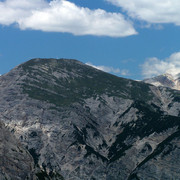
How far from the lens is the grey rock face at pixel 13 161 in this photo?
356 ft

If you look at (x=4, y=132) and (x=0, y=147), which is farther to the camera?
(x=4, y=132)

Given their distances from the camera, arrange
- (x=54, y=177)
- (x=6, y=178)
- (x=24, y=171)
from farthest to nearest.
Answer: (x=54, y=177) < (x=24, y=171) < (x=6, y=178)

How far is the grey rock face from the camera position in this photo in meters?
108

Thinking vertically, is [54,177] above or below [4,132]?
below

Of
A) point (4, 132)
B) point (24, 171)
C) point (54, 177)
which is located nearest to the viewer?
point (24, 171)

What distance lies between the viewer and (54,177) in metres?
142

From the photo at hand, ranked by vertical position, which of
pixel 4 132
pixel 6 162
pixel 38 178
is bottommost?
pixel 38 178

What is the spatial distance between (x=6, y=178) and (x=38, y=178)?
1291 centimetres

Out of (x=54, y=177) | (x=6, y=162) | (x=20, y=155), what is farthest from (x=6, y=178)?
(x=54, y=177)

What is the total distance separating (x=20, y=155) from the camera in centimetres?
11862

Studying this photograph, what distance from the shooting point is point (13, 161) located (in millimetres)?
113188

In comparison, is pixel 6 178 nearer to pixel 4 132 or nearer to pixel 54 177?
pixel 4 132

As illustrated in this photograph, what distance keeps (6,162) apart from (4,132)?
15946mm

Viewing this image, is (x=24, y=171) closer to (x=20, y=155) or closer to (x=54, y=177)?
(x=20, y=155)
